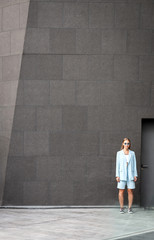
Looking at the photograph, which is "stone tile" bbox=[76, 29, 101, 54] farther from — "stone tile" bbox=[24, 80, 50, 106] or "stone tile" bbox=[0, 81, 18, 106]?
"stone tile" bbox=[0, 81, 18, 106]

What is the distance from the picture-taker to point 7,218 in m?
11.5

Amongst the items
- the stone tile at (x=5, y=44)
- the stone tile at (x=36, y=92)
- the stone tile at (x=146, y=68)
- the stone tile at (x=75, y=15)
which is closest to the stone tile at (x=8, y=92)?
the stone tile at (x=36, y=92)

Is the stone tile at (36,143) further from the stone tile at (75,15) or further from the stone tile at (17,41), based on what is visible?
the stone tile at (75,15)

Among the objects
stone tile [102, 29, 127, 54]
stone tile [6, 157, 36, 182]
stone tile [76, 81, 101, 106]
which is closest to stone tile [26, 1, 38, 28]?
stone tile [102, 29, 127, 54]

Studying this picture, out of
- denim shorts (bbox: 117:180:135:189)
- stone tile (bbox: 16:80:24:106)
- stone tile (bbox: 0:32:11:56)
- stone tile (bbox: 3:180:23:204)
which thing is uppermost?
stone tile (bbox: 0:32:11:56)

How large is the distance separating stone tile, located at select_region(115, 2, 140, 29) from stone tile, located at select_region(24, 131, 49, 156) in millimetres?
3549

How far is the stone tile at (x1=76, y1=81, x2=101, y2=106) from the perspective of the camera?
521 inches

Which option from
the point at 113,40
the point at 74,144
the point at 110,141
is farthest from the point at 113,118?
the point at 113,40

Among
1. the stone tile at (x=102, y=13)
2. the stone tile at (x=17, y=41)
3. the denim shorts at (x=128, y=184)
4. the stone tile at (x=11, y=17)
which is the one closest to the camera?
the denim shorts at (x=128, y=184)

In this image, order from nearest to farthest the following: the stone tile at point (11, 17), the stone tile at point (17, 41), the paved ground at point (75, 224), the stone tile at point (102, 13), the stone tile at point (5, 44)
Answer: the paved ground at point (75, 224), the stone tile at point (102, 13), the stone tile at point (17, 41), the stone tile at point (11, 17), the stone tile at point (5, 44)

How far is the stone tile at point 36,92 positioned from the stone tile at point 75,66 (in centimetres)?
62

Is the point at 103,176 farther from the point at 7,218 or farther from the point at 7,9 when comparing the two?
the point at 7,9

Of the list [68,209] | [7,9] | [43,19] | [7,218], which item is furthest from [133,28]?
[7,218]

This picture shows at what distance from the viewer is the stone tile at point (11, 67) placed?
13.3 metres
